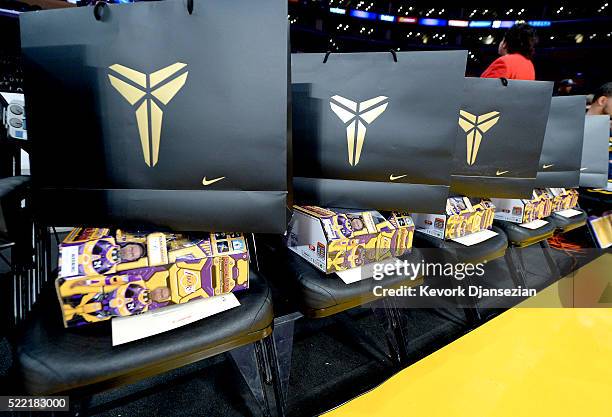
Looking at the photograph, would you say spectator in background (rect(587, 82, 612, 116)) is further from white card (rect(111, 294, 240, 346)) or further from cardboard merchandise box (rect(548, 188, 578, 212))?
white card (rect(111, 294, 240, 346))

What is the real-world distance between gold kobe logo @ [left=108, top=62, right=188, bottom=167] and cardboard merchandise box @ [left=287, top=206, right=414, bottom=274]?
354 millimetres

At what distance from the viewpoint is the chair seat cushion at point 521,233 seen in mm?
1106

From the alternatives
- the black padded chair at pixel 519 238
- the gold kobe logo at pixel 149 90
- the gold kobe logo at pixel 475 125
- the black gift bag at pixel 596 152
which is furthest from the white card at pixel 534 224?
the gold kobe logo at pixel 149 90

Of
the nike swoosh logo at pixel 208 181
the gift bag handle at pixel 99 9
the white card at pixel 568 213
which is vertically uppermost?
the gift bag handle at pixel 99 9

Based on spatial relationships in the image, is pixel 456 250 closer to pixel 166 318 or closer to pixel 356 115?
pixel 356 115

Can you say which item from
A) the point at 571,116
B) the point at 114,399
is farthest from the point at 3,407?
the point at 571,116

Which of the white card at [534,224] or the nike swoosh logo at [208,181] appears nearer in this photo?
the nike swoosh logo at [208,181]

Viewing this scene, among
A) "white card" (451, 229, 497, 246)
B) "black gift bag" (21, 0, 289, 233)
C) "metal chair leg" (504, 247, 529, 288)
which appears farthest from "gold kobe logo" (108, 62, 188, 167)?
"metal chair leg" (504, 247, 529, 288)

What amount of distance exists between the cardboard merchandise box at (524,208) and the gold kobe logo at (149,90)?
1.20m

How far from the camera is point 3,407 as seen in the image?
472 mm

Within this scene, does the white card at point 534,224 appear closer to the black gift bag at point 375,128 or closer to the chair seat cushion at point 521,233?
the chair seat cushion at point 521,233

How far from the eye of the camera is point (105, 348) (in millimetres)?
439

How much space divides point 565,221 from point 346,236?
1226 millimetres

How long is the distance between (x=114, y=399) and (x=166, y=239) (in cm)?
63
